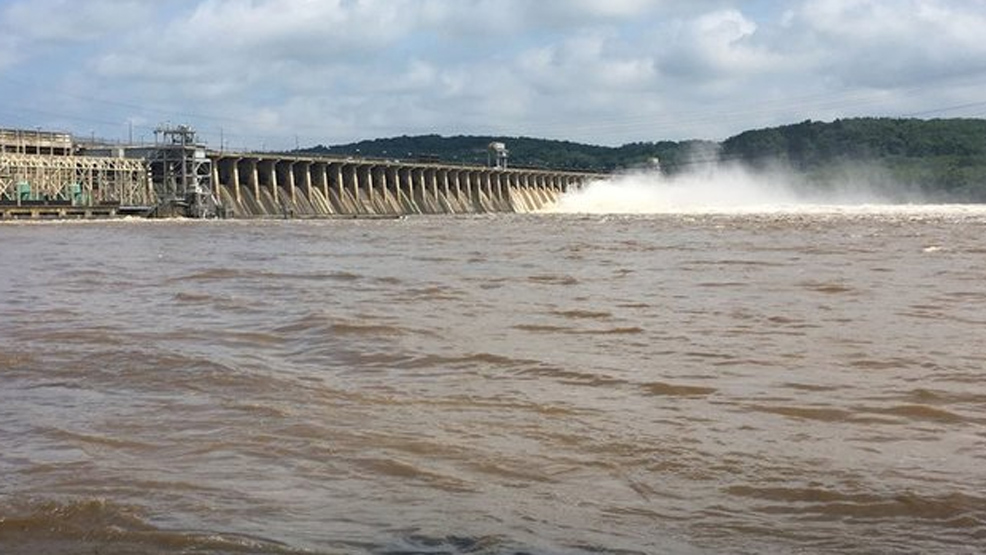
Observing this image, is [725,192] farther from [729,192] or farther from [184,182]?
[184,182]

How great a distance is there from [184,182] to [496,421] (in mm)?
64593

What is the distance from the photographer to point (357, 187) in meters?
86.2

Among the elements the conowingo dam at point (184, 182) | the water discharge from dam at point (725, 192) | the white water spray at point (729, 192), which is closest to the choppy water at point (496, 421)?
the conowingo dam at point (184, 182)

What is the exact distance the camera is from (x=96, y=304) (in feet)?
49.2

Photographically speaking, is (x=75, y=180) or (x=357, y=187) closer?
(x=75, y=180)

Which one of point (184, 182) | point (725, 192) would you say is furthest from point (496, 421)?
point (725, 192)

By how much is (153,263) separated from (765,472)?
21.1 meters

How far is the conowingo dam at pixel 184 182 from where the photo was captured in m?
63.7

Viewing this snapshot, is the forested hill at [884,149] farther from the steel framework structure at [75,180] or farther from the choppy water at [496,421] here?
the choppy water at [496,421]

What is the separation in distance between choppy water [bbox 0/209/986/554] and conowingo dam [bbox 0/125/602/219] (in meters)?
51.1

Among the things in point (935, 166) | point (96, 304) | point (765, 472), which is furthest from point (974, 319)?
point (935, 166)

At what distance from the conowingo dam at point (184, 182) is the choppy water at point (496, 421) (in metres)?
51.1

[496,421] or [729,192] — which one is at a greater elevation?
[729,192]

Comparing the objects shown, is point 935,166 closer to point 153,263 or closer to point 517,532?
point 153,263
